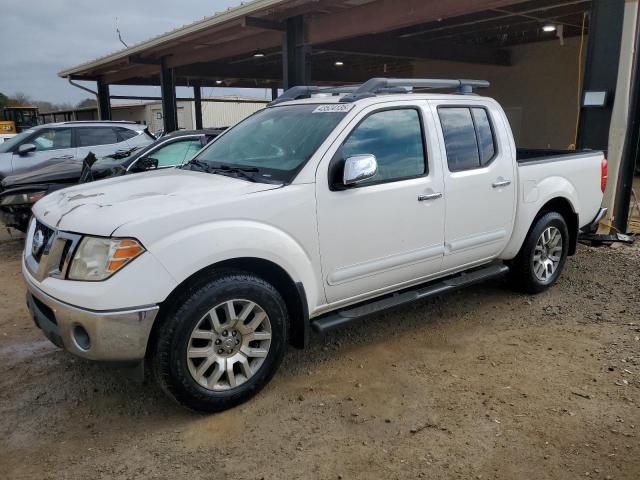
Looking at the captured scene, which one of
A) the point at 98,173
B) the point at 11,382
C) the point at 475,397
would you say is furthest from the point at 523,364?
the point at 98,173

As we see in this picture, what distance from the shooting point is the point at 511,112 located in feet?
52.1

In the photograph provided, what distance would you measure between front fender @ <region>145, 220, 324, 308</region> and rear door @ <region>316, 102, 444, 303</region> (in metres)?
0.16

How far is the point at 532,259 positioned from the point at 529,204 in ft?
1.78

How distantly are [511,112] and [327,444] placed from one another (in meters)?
15.0

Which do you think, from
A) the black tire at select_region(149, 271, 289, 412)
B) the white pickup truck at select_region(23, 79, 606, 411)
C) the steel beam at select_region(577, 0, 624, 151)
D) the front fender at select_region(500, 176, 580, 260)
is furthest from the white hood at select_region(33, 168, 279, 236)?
the steel beam at select_region(577, 0, 624, 151)

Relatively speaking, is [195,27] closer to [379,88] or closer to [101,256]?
[379,88]

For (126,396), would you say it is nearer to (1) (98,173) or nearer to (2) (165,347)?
(2) (165,347)

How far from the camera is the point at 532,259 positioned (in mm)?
5012

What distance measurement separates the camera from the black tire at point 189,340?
2918mm

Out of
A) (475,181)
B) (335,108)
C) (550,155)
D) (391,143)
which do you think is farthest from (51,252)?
(550,155)

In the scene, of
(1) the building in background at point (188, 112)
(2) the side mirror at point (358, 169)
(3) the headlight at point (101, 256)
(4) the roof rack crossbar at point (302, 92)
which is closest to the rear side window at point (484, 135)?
(4) the roof rack crossbar at point (302, 92)

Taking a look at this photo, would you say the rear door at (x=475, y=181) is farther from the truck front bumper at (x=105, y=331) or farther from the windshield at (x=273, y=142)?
the truck front bumper at (x=105, y=331)

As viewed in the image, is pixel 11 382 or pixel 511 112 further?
pixel 511 112

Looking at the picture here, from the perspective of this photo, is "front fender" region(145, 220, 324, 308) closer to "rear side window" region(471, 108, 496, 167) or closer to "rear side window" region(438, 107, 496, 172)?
"rear side window" region(438, 107, 496, 172)
